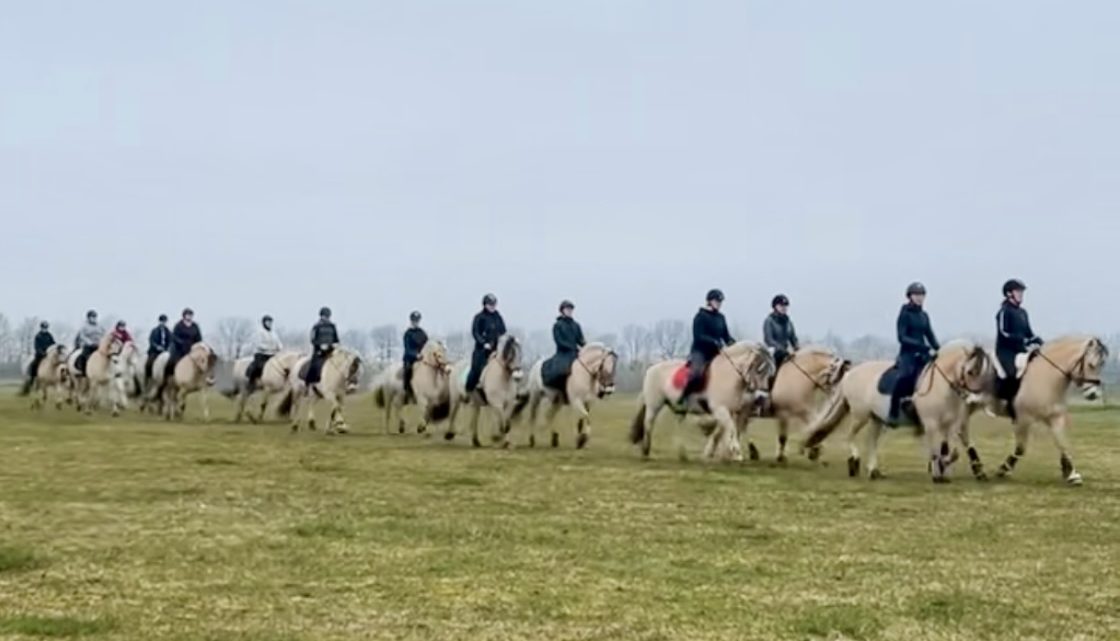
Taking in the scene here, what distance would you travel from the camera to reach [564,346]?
885 inches

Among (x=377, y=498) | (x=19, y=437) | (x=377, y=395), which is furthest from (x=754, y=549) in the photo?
(x=377, y=395)

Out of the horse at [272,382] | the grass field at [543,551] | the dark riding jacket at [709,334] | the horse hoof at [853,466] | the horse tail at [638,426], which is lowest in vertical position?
the grass field at [543,551]

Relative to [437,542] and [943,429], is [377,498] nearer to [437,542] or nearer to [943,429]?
[437,542]

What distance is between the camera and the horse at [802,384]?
18.9 meters

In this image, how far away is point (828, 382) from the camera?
61.9ft

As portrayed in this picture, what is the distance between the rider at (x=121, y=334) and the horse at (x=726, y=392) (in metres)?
18.2

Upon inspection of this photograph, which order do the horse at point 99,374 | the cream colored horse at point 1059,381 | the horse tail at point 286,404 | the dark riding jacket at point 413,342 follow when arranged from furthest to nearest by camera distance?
1. the horse at point 99,374
2. the horse tail at point 286,404
3. the dark riding jacket at point 413,342
4. the cream colored horse at point 1059,381

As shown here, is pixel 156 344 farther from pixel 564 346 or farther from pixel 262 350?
pixel 564 346

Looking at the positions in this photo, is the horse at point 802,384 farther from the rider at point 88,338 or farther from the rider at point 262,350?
the rider at point 88,338

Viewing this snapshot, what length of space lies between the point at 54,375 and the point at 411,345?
15190 mm

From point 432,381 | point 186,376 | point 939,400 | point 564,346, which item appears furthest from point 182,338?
point 939,400

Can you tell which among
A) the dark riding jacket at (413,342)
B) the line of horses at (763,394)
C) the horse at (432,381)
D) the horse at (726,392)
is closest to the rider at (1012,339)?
the line of horses at (763,394)

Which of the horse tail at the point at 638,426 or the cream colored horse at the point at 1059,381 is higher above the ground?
the cream colored horse at the point at 1059,381

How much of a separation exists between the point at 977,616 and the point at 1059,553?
9.56 ft
